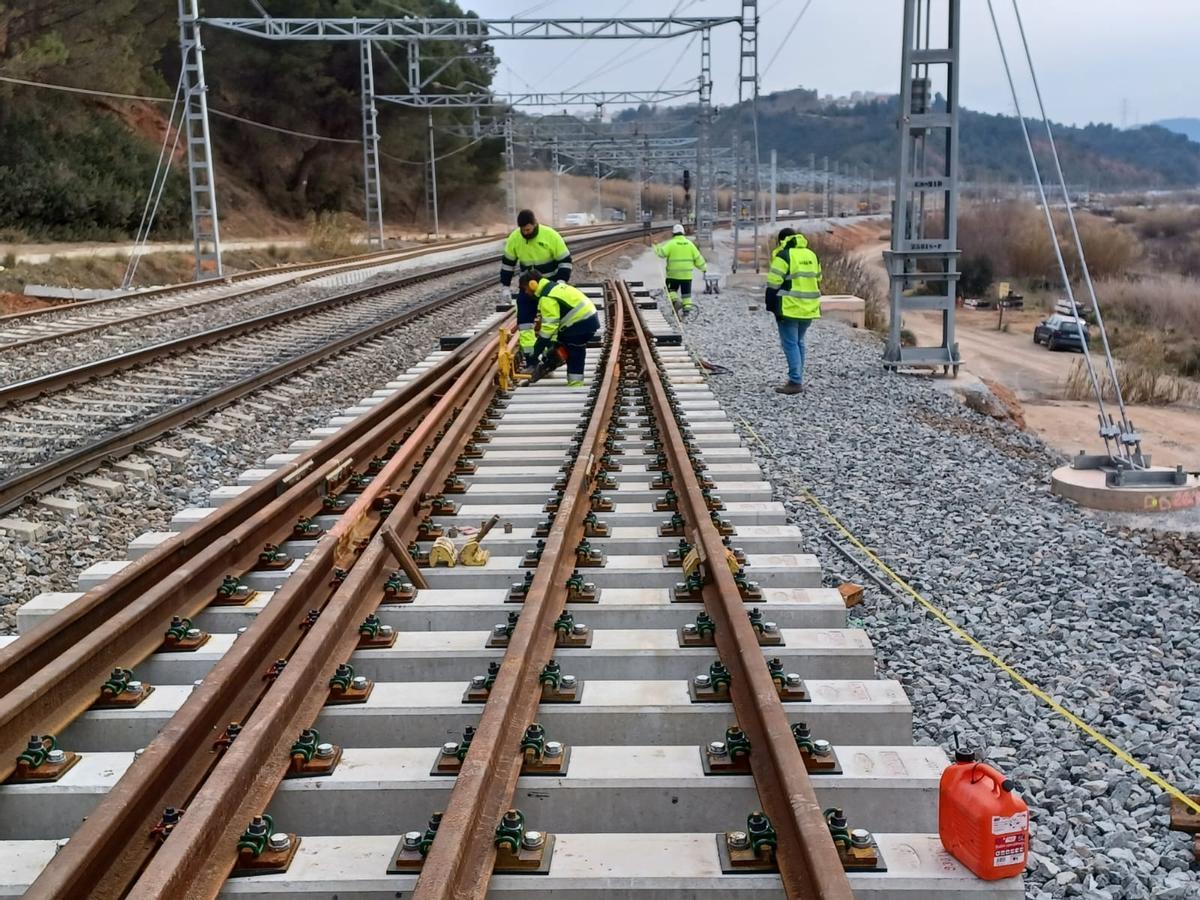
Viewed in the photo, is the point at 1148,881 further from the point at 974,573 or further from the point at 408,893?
the point at 974,573

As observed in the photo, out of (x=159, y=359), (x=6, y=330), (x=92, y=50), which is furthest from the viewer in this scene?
(x=92, y=50)

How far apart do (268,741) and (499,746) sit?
67 centimetres

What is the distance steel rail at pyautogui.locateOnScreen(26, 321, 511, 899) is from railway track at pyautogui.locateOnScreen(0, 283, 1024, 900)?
1cm

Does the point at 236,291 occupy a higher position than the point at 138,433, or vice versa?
the point at 236,291

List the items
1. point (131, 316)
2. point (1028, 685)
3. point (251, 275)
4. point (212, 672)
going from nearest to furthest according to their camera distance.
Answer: point (212, 672), point (1028, 685), point (131, 316), point (251, 275)

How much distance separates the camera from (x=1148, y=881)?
131 inches

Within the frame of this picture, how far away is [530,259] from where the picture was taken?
10.9 meters

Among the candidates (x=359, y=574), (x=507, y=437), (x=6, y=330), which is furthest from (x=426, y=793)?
(x=6, y=330)

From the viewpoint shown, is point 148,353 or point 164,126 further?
point 164,126

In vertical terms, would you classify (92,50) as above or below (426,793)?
above

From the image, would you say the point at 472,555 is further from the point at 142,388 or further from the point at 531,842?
the point at 142,388

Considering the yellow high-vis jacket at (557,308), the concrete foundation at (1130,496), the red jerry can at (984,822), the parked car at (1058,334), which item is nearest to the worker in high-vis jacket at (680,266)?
the yellow high-vis jacket at (557,308)

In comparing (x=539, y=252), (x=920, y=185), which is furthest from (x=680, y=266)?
(x=539, y=252)

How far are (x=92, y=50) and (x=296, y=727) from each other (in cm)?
3530
